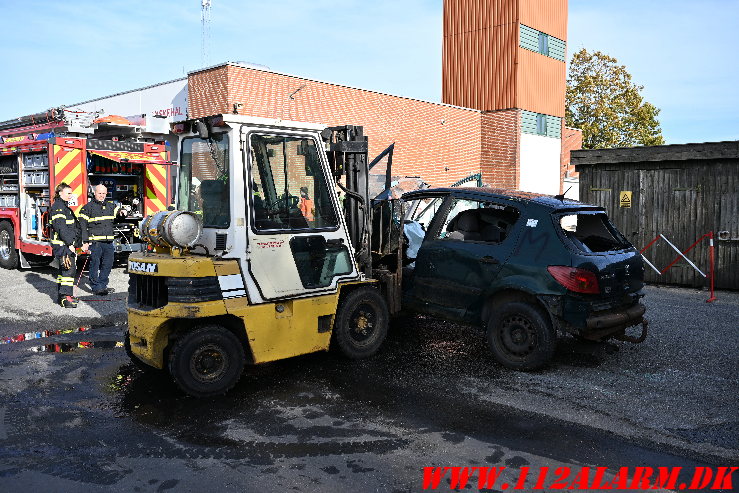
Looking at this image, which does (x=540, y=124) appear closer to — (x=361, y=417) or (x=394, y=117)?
(x=394, y=117)

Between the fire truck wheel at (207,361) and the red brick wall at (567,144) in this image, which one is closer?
the fire truck wheel at (207,361)

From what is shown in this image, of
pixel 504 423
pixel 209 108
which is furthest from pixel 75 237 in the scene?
pixel 209 108

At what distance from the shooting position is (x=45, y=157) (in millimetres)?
11531

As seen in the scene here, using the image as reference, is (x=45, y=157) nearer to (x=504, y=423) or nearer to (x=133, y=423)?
(x=133, y=423)

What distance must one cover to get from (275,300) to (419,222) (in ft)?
10.6

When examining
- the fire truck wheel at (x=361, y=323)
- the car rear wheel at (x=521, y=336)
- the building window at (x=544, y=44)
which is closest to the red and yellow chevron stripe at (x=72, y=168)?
the fire truck wheel at (x=361, y=323)

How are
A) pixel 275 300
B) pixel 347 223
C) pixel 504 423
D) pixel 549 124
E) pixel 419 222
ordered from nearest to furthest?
pixel 504 423 < pixel 275 300 < pixel 347 223 < pixel 419 222 < pixel 549 124

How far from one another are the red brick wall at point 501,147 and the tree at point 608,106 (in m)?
9.15

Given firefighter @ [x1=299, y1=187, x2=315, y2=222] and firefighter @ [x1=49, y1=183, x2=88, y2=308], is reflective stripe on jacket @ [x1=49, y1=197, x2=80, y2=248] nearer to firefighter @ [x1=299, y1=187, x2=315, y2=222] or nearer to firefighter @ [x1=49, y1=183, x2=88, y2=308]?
firefighter @ [x1=49, y1=183, x2=88, y2=308]

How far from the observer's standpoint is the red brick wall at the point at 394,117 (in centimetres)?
2155

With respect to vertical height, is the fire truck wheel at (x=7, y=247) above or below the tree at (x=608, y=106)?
below

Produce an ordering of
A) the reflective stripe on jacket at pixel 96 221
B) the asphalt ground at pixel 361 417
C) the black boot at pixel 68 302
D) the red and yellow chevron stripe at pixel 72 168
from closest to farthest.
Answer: the asphalt ground at pixel 361 417, the black boot at pixel 68 302, the reflective stripe on jacket at pixel 96 221, the red and yellow chevron stripe at pixel 72 168

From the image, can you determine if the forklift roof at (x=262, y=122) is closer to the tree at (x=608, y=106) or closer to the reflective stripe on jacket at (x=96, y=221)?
the reflective stripe on jacket at (x=96, y=221)

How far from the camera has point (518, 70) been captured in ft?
104
